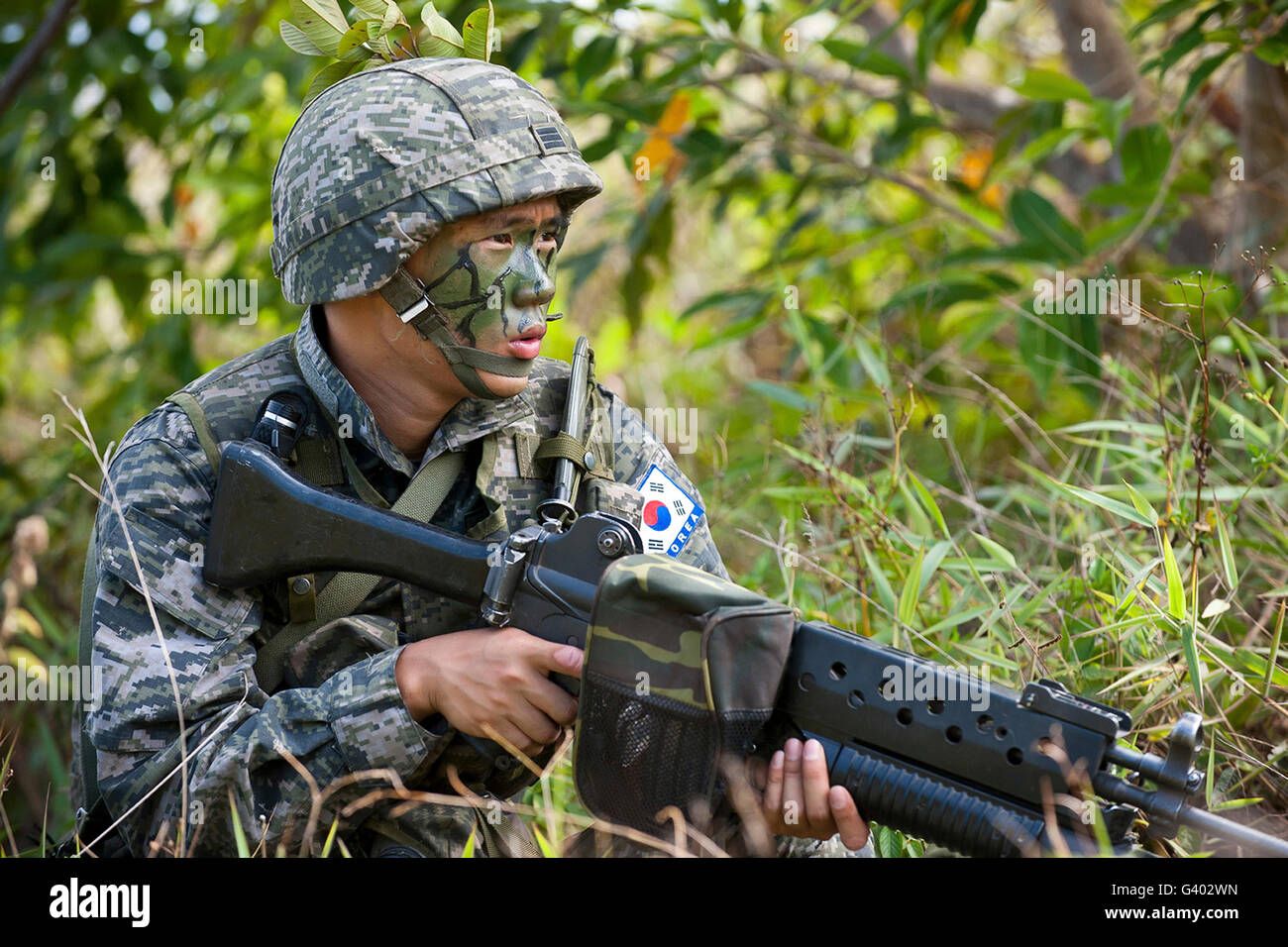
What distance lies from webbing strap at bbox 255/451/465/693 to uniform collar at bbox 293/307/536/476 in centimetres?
4

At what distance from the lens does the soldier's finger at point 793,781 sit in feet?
6.17

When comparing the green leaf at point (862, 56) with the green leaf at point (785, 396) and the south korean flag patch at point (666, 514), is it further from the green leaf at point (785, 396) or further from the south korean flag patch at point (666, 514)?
the south korean flag patch at point (666, 514)

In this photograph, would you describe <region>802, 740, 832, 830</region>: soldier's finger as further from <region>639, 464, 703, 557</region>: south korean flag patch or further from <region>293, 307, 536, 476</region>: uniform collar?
<region>293, 307, 536, 476</region>: uniform collar

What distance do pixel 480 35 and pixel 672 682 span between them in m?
1.55

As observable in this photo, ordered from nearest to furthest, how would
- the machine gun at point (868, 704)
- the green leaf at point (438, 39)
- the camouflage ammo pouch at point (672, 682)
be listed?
1. the machine gun at point (868, 704)
2. the camouflage ammo pouch at point (672, 682)
3. the green leaf at point (438, 39)

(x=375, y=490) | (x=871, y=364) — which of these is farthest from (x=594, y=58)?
(x=375, y=490)

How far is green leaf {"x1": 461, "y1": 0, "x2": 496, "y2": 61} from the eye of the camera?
262cm

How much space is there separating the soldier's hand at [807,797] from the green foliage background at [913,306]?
482 millimetres

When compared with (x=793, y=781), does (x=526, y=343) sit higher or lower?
higher

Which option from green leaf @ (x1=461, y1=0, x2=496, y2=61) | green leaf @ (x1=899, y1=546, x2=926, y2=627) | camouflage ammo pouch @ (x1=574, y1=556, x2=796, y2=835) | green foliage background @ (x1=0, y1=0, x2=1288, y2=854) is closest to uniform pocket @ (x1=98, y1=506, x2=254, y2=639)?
green foliage background @ (x1=0, y1=0, x2=1288, y2=854)

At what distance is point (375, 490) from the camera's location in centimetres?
240

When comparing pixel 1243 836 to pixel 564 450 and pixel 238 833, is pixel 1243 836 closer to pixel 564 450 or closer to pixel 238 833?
pixel 564 450

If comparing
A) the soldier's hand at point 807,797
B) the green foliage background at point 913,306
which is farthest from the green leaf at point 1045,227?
the soldier's hand at point 807,797
